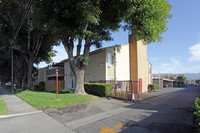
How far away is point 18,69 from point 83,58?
21954mm

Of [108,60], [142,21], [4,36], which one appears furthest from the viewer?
[4,36]

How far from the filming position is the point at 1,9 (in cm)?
1731

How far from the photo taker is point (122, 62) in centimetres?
1716

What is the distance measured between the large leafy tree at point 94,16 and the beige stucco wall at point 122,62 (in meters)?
4.79

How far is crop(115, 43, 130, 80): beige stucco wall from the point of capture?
644 inches

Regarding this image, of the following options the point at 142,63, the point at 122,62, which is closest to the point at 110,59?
the point at 122,62

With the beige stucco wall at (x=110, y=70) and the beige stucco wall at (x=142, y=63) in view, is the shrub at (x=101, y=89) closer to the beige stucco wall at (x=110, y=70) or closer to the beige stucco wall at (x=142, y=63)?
the beige stucco wall at (x=110, y=70)

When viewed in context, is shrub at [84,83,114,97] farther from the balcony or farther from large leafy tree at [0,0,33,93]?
large leafy tree at [0,0,33,93]

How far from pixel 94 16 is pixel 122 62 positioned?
9499mm

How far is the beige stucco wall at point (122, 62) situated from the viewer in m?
16.4

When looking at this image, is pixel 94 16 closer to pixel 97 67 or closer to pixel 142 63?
pixel 97 67

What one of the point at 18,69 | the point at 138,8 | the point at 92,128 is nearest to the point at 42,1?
the point at 138,8

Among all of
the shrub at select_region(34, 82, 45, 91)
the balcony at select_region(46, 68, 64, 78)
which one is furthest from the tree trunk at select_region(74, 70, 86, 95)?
the shrub at select_region(34, 82, 45, 91)

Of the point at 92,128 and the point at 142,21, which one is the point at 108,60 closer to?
the point at 142,21
